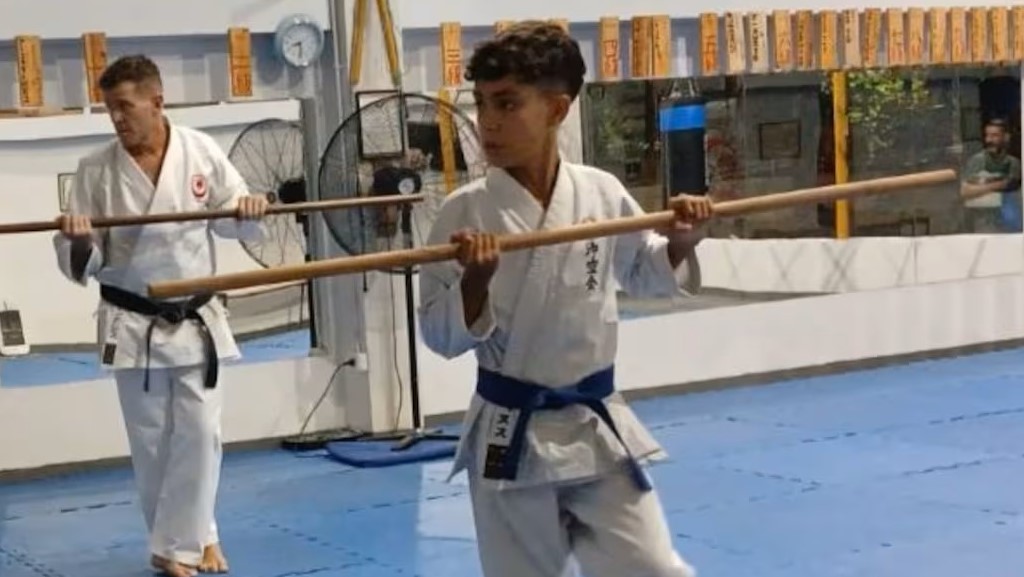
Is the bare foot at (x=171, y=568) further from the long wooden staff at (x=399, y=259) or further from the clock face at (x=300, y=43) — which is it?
the clock face at (x=300, y=43)

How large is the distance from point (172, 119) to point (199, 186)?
205cm

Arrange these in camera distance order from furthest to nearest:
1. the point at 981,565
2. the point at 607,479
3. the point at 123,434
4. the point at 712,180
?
1. the point at 712,180
2. the point at 123,434
3. the point at 981,565
4. the point at 607,479

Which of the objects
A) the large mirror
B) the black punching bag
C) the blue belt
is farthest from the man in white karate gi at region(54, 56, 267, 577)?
the black punching bag

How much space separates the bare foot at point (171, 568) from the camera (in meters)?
5.17

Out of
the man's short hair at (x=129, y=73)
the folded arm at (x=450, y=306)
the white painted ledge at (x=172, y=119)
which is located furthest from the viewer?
the white painted ledge at (x=172, y=119)

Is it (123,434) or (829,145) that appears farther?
(829,145)

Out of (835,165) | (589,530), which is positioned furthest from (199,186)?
(835,165)

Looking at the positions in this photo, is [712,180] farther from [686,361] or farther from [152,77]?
[152,77]

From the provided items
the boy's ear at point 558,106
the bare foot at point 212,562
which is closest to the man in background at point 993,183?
the bare foot at point 212,562

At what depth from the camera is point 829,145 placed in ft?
29.7

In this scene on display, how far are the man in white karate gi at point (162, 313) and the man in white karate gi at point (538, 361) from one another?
191cm

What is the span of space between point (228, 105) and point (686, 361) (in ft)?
9.10

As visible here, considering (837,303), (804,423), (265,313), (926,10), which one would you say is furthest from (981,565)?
(926,10)

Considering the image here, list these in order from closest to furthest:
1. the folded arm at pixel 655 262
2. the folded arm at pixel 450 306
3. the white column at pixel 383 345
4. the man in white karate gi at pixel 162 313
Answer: the folded arm at pixel 450 306, the folded arm at pixel 655 262, the man in white karate gi at pixel 162 313, the white column at pixel 383 345
